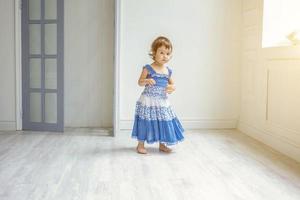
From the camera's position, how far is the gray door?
435 cm

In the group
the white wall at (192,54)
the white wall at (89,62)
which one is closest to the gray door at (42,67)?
the white wall at (89,62)

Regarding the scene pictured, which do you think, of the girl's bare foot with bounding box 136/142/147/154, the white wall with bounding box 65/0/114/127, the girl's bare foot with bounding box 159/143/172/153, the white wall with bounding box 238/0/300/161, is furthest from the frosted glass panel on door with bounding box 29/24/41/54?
the white wall with bounding box 238/0/300/161

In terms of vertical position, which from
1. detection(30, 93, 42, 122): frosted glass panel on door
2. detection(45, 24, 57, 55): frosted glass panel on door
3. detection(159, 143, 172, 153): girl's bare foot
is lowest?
detection(159, 143, 172, 153): girl's bare foot

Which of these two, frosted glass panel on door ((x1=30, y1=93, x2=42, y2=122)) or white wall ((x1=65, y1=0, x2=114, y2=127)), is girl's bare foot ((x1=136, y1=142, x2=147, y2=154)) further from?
frosted glass panel on door ((x1=30, y1=93, x2=42, y2=122))

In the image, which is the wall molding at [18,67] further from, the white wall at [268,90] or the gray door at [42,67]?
the white wall at [268,90]

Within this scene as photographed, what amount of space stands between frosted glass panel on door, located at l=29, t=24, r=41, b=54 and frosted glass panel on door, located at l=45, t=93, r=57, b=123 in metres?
0.52

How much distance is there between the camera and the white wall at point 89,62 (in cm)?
466

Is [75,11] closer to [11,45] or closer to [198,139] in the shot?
[11,45]

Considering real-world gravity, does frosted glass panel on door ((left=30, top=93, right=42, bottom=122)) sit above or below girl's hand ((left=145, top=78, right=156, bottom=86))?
below

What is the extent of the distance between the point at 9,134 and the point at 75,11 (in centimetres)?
160

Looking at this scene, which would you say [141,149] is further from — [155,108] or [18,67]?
[18,67]

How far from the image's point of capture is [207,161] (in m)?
3.19

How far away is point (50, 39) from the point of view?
4.46 m

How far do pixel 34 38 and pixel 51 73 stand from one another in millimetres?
436
